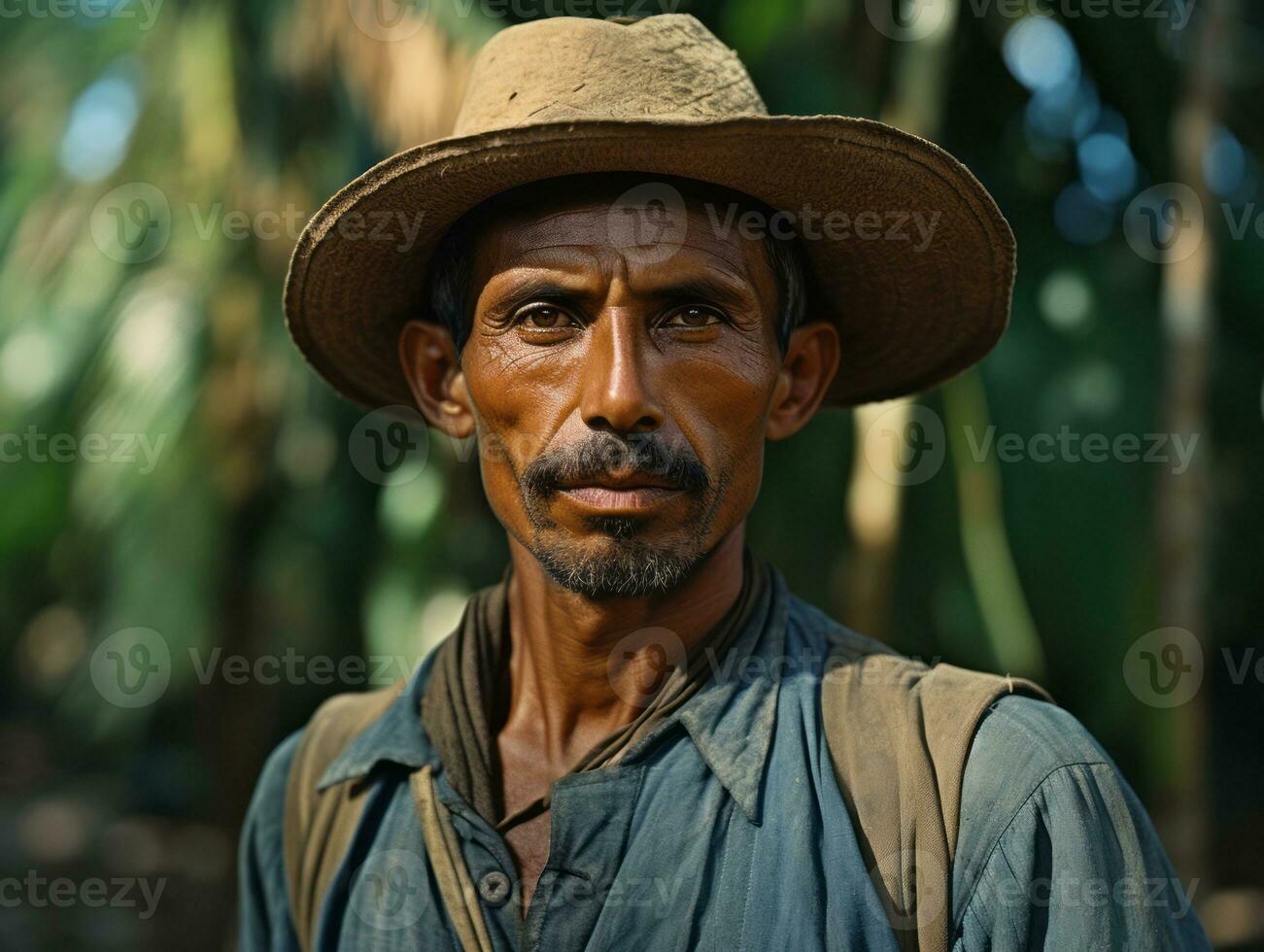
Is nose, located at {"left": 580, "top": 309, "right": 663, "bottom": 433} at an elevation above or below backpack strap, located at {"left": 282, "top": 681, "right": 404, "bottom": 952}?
above

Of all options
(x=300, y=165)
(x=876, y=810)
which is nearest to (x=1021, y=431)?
(x=300, y=165)

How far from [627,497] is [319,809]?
88cm

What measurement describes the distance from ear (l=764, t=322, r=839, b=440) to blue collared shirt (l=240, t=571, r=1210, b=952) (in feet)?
1.10

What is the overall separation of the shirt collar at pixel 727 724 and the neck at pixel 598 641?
9 centimetres

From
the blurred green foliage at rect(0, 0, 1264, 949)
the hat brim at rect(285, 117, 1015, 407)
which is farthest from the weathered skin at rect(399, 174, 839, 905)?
the blurred green foliage at rect(0, 0, 1264, 949)

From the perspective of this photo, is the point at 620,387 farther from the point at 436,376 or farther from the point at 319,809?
the point at 319,809

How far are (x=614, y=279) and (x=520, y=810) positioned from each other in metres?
0.90

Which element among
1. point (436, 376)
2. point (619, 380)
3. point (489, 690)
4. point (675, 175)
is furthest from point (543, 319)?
point (489, 690)

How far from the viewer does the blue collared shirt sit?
1964 millimetres

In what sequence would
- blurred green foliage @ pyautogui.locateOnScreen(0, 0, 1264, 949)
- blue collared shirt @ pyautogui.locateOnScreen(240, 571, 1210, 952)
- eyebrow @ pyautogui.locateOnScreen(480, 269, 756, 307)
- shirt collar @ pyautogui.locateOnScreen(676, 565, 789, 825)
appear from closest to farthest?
blue collared shirt @ pyautogui.locateOnScreen(240, 571, 1210, 952) → shirt collar @ pyautogui.locateOnScreen(676, 565, 789, 825) → eyebrow @ pyautogui.locateOnScreen(480, 269, 756, 307) → blurred green foliage @ pyautogui.locateOnScreen(0, 0, 1264, 949)

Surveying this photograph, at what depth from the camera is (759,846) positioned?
2113mm

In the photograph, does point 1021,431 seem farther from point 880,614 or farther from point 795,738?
Answer: point 795,738

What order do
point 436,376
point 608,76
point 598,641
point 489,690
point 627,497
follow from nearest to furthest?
point 627,497 < point 608,76 < point 598,641 < point 489,690 < point 436,376

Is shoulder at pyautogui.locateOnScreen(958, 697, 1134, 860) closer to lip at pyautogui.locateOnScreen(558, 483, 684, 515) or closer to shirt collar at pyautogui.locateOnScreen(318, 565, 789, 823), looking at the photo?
shirt collar at pyautogui.locateOnScreen(318, 565, 789, 823)
